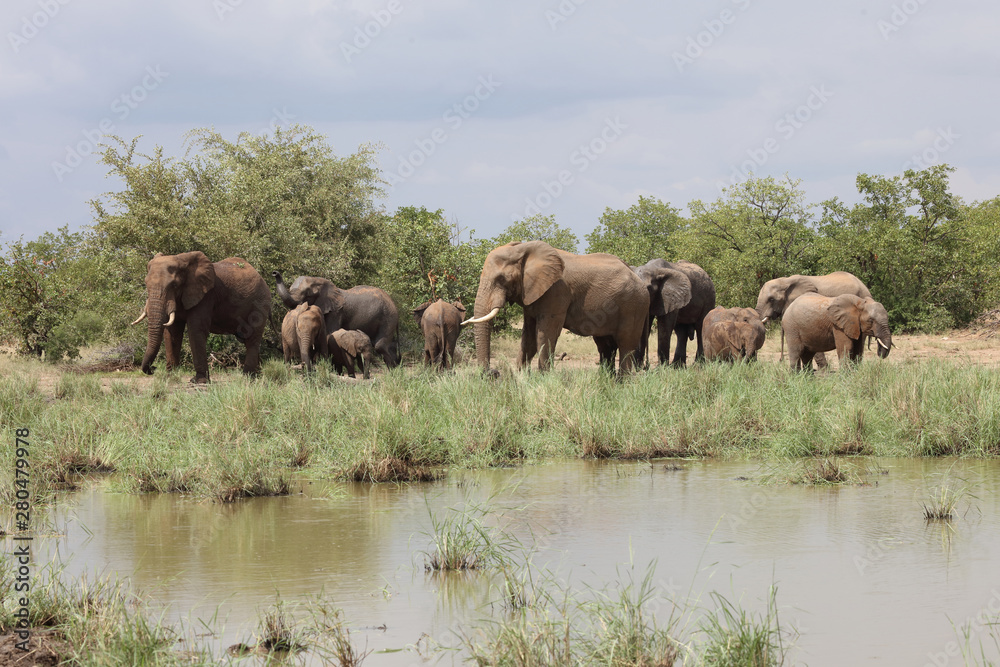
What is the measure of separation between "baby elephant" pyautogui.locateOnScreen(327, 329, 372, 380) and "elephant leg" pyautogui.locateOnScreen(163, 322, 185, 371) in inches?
98.6

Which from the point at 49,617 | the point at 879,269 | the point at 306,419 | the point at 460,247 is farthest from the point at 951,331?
the point at 49,617

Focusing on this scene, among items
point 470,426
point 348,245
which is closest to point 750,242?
point 348,245

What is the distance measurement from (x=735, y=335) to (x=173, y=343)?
30.9 ft

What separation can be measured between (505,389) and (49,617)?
7.20 metres

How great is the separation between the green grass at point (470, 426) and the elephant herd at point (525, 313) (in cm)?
245

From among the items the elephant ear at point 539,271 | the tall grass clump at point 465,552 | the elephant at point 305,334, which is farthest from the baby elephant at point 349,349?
the tall grass clump at point 465,552

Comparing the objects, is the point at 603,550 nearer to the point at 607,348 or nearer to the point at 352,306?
the point at 607,348

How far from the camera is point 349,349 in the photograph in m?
17.5

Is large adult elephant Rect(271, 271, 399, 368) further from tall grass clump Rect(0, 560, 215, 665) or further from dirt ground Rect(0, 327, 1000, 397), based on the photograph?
tall grass clump Rect(0, 560, 215, 665)

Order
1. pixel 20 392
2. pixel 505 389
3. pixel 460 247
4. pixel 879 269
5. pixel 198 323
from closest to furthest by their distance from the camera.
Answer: pixel 505 389
pixel 20 392
pixel 198 323
pixel 460 247
pixel 879 269

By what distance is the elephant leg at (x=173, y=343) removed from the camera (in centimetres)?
1694

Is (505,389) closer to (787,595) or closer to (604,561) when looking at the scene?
(604,561)

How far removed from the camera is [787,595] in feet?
17.1

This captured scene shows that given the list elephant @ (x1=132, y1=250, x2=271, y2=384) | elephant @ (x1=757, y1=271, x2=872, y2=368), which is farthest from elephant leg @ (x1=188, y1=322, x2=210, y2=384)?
elephant @ (x1=757, y1=271, x2=872, y2=368)
